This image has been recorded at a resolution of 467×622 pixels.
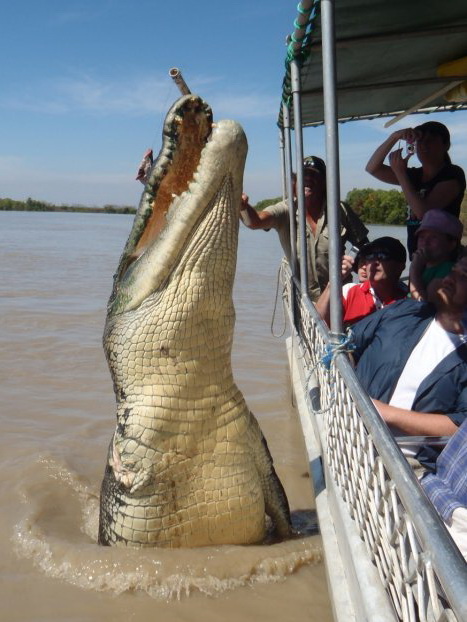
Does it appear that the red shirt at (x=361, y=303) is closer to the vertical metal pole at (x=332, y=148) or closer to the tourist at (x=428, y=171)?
the tourist at (x=428, y=171)

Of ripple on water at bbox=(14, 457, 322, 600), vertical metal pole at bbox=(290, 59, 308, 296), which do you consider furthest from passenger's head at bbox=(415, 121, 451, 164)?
ripple on water at bbox=(14, 457, 322, 600)

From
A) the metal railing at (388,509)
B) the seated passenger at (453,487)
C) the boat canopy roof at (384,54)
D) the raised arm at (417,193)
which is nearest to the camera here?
the metal railing at (388,509)

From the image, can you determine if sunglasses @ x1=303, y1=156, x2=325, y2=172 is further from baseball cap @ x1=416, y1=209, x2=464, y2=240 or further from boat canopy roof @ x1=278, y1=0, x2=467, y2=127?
baseball cap @ x1=416, y1=209, x2=464, y2=240

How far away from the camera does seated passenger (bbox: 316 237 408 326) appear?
322 centimetres

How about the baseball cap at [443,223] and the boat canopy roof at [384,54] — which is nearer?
the boat canopy roof at [384,54]

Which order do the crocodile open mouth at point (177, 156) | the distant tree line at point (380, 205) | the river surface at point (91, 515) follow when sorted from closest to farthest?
the crocodile open mouth at point (177, 156)
the river surface at point (91, 515)
the distant tree line at point (380, 205)

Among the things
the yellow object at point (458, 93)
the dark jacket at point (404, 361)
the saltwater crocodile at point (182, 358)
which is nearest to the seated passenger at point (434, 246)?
the dark jacket at point (404, 361)

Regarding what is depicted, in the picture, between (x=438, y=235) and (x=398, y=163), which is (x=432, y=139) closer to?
(x=398, y=163)

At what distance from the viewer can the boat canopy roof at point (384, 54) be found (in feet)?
8.77

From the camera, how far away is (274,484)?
256 centimetres

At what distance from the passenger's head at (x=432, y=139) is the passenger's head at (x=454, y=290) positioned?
1385 mm

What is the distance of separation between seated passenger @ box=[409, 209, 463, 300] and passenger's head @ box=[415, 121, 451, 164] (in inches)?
31.4

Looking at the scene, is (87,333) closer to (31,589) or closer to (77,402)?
(77,402)

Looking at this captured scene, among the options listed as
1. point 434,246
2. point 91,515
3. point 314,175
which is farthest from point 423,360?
point 314,175
